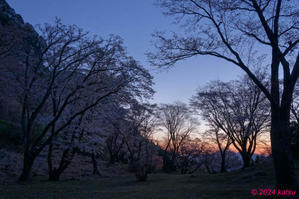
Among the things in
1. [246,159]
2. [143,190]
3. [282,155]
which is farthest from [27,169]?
[246,159]

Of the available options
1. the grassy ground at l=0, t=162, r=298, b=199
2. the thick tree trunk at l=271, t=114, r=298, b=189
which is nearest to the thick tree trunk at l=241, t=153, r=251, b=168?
the grassy ground at l=0, t=162, r=298, b=199

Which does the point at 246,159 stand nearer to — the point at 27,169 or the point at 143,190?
the point at 143,190

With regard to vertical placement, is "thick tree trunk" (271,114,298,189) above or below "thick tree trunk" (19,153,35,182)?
above

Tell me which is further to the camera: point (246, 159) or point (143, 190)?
point (246, 159)

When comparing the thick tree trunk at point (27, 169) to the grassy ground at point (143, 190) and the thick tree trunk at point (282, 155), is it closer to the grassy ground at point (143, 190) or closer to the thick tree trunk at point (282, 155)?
the grassy ground at point (143, 190)

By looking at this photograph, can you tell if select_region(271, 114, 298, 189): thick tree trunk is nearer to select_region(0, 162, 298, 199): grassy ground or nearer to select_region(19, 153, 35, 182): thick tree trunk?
select_region(0, 162, 298, 199): grassy ground

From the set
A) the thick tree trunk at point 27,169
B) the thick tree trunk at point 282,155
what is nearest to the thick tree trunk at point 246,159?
the thick tree trunk at point 282,155

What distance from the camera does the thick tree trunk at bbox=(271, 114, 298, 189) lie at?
227 inches

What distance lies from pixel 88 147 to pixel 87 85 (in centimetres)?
405

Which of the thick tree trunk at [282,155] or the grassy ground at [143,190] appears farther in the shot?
the grassy ground at [143,190]

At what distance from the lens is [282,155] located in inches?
232

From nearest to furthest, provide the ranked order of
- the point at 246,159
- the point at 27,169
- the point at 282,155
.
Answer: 1. the point at 282,155
2. the point at 27,169
3. the point at 246,159

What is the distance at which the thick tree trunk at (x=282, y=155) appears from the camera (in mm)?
5762

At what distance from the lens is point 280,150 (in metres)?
5.93
